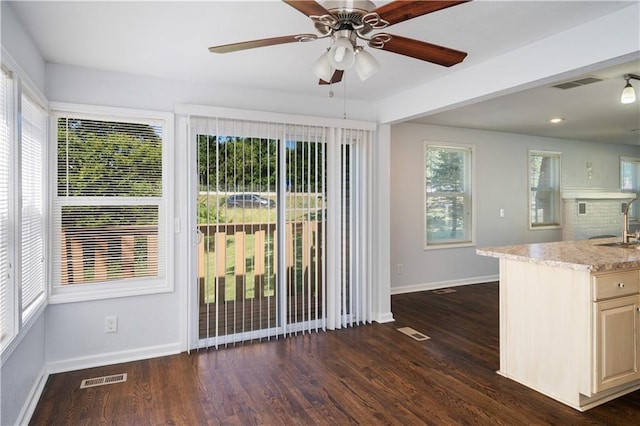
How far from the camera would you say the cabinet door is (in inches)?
95.3

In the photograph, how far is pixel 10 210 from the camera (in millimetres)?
2141

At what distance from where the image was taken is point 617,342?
250 centimetres

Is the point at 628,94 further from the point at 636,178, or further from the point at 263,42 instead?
the point at 636,178

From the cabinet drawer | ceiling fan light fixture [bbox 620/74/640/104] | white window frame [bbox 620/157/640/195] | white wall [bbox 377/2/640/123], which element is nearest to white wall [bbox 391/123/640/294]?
white window frame [bbox 620/157/640/195]

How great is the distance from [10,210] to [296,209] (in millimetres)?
2205

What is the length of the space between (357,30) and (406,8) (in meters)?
0.27

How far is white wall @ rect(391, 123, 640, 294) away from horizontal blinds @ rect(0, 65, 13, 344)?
13.7 ft

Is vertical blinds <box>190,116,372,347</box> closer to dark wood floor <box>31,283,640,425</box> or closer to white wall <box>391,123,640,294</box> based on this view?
dark wood floor <box>31,283,640,425</box>

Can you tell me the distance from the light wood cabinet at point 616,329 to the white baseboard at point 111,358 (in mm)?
3111

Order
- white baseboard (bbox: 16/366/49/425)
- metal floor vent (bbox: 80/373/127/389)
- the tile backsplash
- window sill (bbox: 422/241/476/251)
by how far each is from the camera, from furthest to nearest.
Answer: the tile backsplash, window sill (bbox: 422/241/476/251), metal floor vent (bbox: 80/373/127/389), white baseboard (bbox: 16/366/49/425)

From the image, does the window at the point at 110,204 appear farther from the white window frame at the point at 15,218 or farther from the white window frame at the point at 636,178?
the white window frame at the point at 636,178

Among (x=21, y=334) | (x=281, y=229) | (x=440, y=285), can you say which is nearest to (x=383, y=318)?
(x=281, y=229)

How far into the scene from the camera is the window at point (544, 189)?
652 cm

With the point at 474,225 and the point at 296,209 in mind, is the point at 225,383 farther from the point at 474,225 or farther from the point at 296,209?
the point at 474,225
